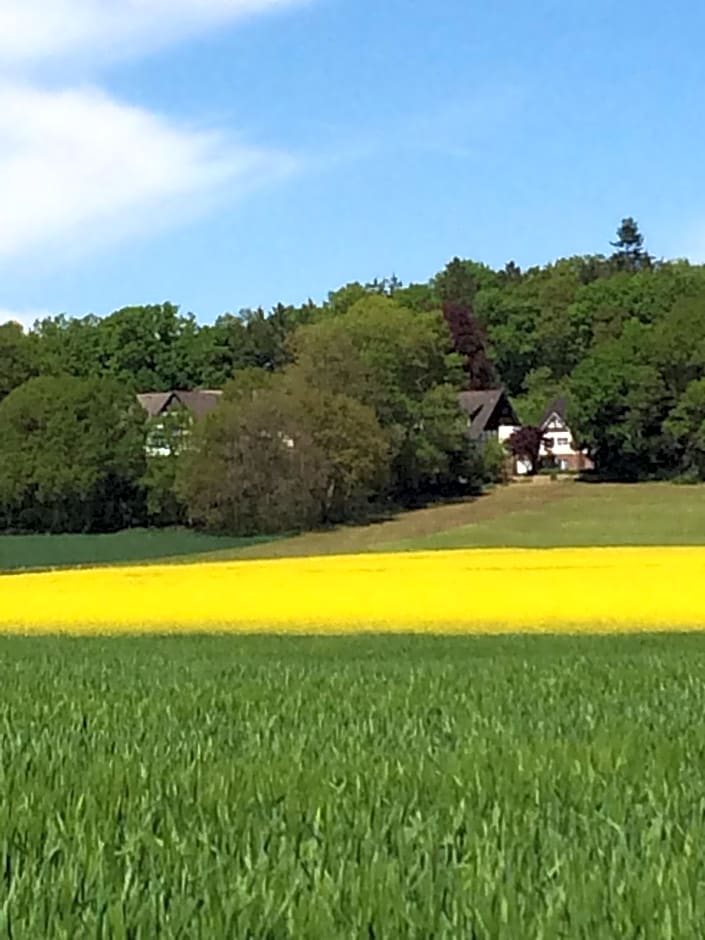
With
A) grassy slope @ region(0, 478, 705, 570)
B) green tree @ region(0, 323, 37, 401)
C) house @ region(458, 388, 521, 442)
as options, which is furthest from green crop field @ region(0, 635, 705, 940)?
house @ region(458, 388, 521, 442)

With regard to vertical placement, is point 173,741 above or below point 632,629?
above

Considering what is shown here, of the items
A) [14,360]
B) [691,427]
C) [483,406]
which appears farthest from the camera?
[483,406]

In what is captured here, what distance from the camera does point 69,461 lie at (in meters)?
77.7

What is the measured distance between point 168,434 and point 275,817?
74.5 metres

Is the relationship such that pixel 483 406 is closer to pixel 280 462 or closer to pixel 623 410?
pixel 623 410

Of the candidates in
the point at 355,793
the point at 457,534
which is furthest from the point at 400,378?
the point at 355,793

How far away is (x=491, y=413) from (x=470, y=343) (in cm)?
2090

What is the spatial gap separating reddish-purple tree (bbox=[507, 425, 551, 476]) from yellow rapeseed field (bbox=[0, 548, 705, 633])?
75243 mm

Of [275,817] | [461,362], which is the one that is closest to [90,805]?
[275,817]

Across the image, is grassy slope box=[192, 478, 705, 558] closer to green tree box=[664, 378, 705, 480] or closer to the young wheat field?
green tree box=[664, 378, 705, 480]

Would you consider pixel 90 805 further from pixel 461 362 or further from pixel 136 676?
pixel 461 362

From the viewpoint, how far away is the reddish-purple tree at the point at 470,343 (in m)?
136

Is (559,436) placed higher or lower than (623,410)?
lower

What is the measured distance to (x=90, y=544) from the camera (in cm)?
6731
